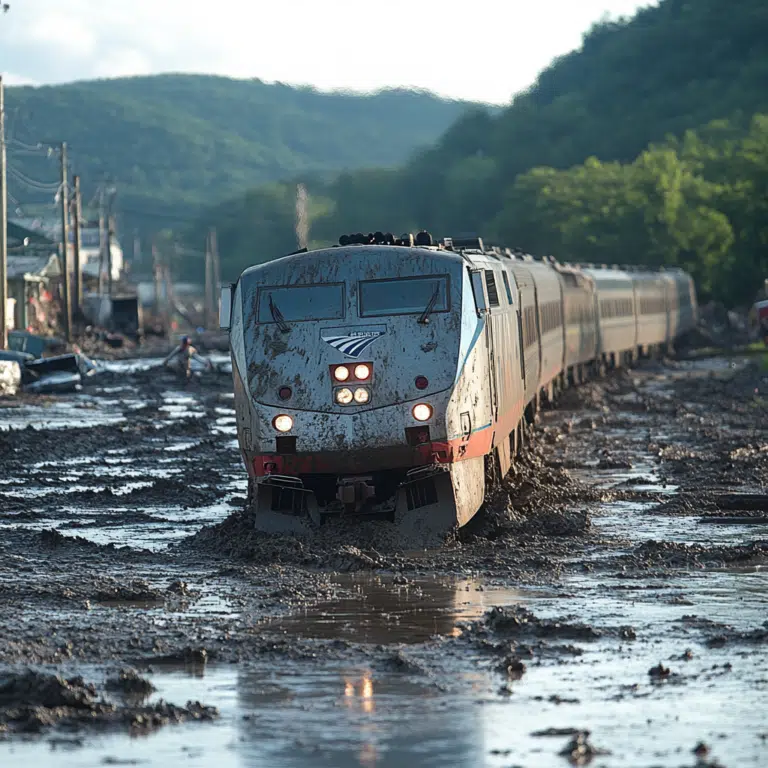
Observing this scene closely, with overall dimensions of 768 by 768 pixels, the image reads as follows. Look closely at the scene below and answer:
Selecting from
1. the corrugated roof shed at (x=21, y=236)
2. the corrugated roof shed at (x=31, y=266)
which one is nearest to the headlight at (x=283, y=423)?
the corrugated roof shed at (x=31, y=266)

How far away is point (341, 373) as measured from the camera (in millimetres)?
13852

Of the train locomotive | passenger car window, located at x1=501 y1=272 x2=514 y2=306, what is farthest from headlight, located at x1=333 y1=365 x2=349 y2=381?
passenger car window, located at x1=501 y1=272 x2=514 y2=306

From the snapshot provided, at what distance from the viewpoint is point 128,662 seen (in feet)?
31.8

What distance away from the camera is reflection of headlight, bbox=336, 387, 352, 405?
45.2ft

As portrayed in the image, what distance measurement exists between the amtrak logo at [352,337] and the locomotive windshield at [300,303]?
0.67 ft

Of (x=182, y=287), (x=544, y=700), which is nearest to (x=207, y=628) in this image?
(x=544, y=700)

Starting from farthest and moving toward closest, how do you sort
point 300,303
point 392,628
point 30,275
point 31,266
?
1. point 31,266
2. point 30,275
3. point 300,303
4. point 392,628

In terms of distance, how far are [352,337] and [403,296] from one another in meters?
0.70

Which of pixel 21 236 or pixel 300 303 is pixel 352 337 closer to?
pixel 300 303

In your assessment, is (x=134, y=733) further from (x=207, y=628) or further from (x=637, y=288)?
(x=637, y=288)

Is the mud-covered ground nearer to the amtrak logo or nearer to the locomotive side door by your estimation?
the locomotive side door

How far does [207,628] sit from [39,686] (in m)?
2.10

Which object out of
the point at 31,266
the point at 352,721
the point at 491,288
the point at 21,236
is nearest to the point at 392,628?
the point at 352,721

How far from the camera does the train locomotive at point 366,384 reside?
45.0 ft
